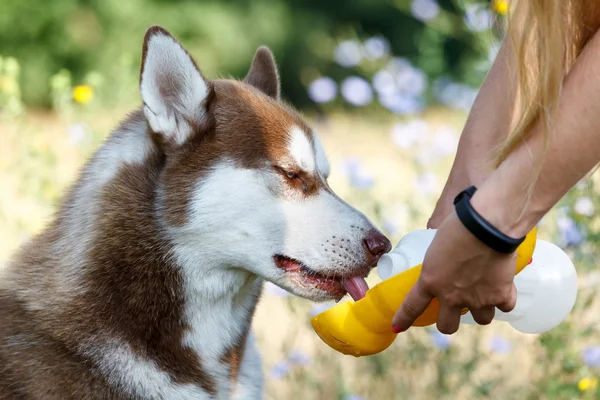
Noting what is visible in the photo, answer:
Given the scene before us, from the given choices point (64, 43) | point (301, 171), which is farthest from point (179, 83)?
point (64, 43)

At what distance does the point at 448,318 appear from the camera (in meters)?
2.34

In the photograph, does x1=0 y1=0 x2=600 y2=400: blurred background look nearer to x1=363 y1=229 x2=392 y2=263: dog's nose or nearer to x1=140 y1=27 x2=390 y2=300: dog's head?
x1=140 y1=27 x2=390 y2=300: dog's head

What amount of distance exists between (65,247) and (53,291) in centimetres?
15

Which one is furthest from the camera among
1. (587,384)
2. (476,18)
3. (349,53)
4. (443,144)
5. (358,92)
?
(349,53)

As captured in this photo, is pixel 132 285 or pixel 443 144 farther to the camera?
pixel 443 144

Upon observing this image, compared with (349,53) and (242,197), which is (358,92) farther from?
(242,197)

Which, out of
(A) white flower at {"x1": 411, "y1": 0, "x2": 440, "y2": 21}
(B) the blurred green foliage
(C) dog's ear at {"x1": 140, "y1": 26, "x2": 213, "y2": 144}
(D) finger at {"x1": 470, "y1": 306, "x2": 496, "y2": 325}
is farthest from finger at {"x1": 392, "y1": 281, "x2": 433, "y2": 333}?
(B) the blurred green foliage

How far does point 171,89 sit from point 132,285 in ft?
2.11

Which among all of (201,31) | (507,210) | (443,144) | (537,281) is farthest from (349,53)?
(201,31)

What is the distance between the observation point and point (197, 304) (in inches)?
115

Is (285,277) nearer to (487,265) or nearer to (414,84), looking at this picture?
(487,265)

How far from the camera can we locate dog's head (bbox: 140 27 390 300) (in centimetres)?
288

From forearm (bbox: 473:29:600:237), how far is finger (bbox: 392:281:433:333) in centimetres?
28

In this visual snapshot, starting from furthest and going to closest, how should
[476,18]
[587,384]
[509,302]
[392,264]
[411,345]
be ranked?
[476,18] < [411,345] < [587,384] < [392,264] < [509,302]
